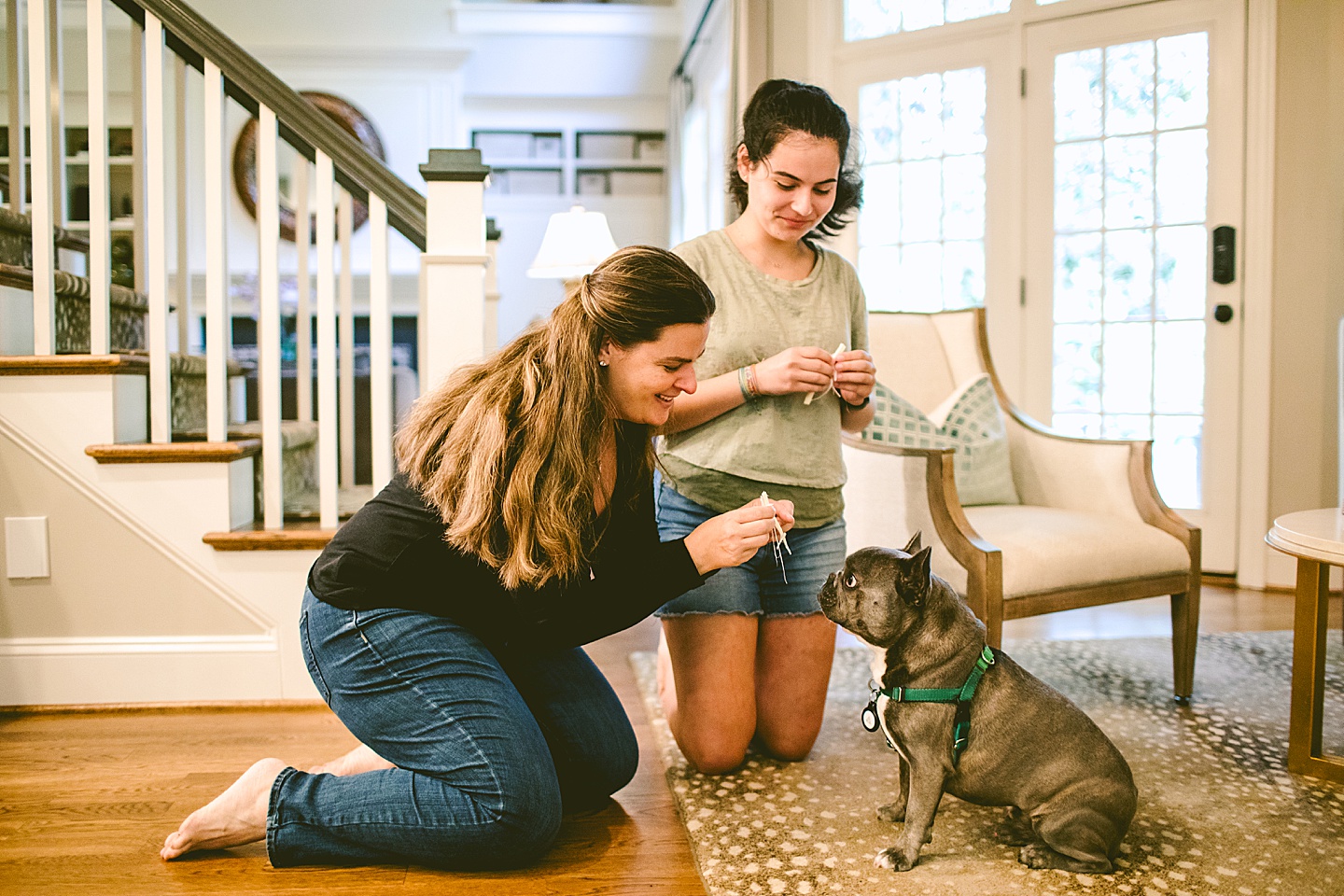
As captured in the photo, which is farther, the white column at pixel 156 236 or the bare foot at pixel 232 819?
the white column at pixel 156 236

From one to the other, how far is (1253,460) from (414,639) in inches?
125

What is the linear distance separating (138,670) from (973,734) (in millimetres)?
1777

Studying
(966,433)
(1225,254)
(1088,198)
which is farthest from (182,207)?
(1225,254)

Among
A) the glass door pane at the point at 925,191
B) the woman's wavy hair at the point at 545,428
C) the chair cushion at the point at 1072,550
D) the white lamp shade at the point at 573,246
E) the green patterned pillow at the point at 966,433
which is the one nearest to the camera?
the woman's wavy hair at the point at 545,428

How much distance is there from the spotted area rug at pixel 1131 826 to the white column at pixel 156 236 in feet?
4.19

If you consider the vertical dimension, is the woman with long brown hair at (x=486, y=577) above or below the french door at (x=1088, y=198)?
below

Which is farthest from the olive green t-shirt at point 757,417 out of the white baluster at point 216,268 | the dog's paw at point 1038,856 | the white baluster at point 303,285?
the white baluster at point 303,285

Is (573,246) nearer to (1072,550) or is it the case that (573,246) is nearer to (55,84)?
(55,84)

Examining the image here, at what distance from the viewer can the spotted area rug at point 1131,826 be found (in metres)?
1.47

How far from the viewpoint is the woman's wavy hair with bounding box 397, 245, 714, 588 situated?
1.40m

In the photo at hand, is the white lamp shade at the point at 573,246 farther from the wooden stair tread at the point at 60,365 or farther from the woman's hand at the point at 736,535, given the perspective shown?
the woman's hand at the point at 736,535

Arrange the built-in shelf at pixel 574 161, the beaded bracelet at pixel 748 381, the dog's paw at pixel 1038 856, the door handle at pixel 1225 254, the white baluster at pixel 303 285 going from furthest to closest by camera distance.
Result: 1. the built-in shelf at pixel 574 161
2. the door handle at pixel 1225 254
3. the white baluster at pixel 303 285
4. the beaded bracelet at pixel 748 381
5. the dog's paw at pixel 1038 856

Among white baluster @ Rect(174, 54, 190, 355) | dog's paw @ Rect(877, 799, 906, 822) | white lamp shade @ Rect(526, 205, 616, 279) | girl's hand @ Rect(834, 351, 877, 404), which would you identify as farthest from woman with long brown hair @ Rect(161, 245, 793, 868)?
white lamp shade @ Rect(526, 205, 616, 279)

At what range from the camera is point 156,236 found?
2.22 m
